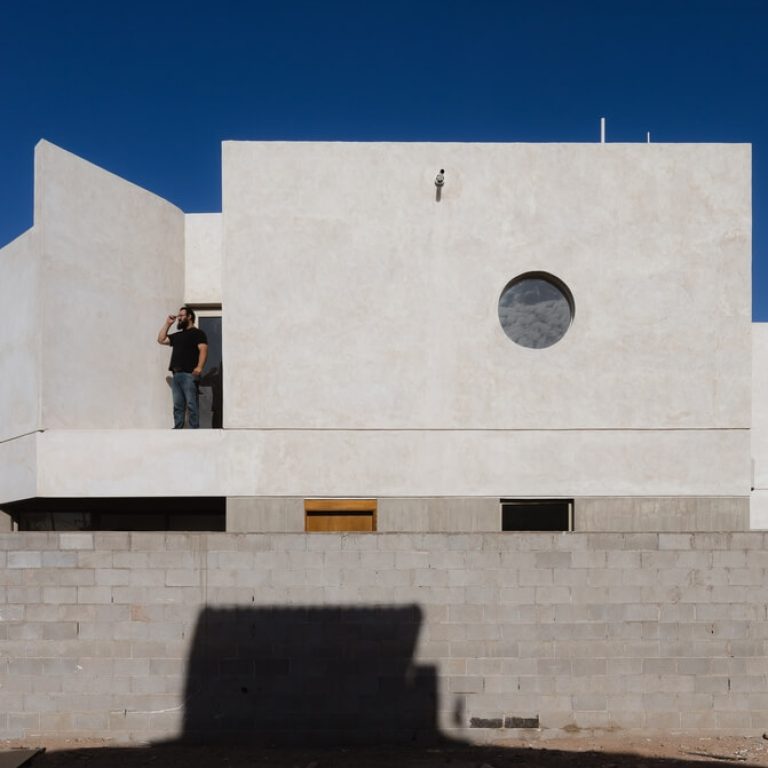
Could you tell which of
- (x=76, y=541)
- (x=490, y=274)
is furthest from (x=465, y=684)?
(x=490, y=274)

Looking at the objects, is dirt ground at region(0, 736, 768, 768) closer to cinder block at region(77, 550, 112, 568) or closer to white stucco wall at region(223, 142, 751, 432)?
cinder block at region(77, 550, 112, 568)

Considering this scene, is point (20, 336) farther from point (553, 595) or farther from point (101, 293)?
point (553, 595)

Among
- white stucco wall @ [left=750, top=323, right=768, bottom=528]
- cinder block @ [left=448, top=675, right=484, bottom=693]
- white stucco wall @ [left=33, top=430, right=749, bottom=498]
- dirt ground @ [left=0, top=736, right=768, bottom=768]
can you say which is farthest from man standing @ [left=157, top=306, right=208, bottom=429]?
white stucco wall @ [left=750, top=323, right=768, bottom=528]

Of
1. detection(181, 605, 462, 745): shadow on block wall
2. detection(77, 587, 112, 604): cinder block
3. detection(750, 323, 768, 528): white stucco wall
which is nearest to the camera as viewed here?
detection(181, 605, 462, 745): shadow on block wall

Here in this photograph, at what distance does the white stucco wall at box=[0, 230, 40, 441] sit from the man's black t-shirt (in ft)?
4.89

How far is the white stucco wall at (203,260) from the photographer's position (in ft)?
30.4

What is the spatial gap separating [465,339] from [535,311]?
2.88 ft

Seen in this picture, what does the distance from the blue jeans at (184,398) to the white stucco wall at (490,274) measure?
1.02m

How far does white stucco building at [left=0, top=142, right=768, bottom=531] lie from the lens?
7.48 meters

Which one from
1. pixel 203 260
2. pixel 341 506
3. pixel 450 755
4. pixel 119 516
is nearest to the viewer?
pixel 450 755

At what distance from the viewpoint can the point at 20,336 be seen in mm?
7719

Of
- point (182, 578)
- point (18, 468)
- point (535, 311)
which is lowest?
point (182, 578)

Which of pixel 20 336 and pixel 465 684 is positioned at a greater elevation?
pixel 20 336

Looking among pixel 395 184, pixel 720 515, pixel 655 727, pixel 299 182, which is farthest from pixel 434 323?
pixel 655 727
